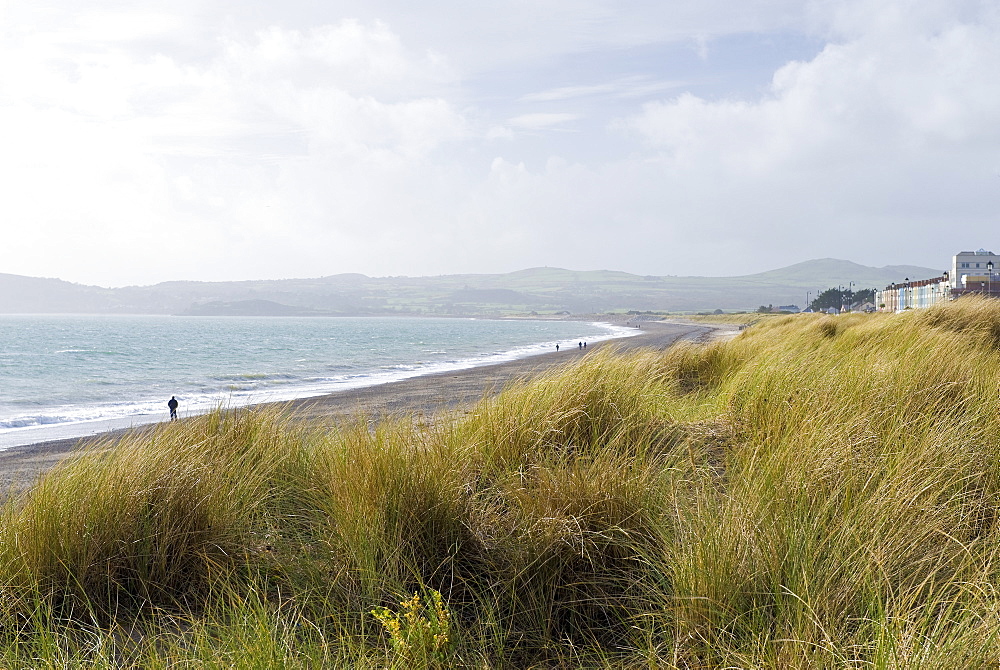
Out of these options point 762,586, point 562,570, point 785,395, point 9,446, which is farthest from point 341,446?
point 9,446

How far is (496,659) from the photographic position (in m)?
2.31

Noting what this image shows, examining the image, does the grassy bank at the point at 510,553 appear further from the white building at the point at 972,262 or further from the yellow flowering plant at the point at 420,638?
the white building at the point at 972,262

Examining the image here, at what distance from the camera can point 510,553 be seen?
271 centimetres

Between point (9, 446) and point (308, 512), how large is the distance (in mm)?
11092

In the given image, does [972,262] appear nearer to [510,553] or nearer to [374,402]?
[374,402]

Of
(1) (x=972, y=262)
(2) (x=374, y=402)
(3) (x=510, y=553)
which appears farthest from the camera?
(1) (x=972, y=262)

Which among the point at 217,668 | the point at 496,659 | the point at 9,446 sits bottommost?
the point at 9,446

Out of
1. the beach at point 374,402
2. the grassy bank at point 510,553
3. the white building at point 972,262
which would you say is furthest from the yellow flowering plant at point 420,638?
the white building at point 972,262

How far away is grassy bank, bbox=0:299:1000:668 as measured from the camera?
2.07 m

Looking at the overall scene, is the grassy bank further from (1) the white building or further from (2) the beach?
(1) the white building

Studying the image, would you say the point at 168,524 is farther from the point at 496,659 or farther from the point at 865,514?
the point at 865,514

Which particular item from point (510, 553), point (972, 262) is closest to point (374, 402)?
point (510, 553)

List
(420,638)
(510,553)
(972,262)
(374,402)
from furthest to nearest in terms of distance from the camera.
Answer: (972,262) < (374,402) < (510,553) < (420,638)

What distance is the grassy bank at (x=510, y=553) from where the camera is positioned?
6.81 ft
